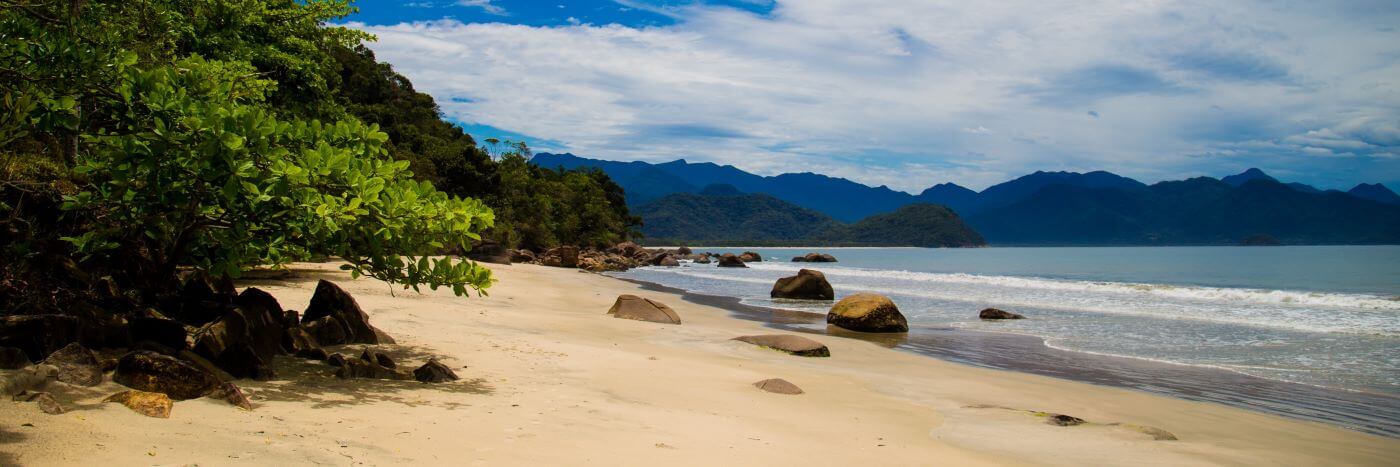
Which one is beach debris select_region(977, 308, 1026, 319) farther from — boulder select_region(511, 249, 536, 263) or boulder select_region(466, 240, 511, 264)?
boulder select_region(511, 249, 536, 263)

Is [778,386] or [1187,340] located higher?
[1187,340]

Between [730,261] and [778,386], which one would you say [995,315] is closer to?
[778,386]

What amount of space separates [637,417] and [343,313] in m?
3.74

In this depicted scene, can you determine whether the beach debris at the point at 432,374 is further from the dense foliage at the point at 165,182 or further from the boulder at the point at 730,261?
the boulder at the point at 730,261

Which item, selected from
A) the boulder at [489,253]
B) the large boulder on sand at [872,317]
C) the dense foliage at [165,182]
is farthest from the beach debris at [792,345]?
the boulder at [489,253]

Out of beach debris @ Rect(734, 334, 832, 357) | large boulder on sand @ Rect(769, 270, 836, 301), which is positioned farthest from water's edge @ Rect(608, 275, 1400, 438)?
large boulder on sand @ Rect(769, 270, 836, 301)

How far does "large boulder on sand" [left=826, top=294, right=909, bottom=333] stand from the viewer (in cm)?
1669

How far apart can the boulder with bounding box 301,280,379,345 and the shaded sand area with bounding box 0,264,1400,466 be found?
278mm

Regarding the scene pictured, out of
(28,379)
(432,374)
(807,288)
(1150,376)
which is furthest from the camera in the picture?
(807,288)

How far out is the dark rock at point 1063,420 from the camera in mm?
7617

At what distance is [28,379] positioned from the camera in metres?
4.25

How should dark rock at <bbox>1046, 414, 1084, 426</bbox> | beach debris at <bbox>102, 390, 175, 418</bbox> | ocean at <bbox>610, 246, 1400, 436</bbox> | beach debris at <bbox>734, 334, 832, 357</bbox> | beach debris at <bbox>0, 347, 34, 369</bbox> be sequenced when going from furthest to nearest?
beach debris at <bbox>734, 334, 832, 357</bbox> → ocean at <bbox>610, 246, 1400, 436</bbox> → dark rock at <bbox>1046, 414, 1084, 426</bbox> → beach debris at <bbox>0, 347, 34, 369</bbox> → beach debris at <bbox>102, 390, 175, 418</bbox>

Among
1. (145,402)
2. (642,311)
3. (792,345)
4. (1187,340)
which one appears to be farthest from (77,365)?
(1187,340)

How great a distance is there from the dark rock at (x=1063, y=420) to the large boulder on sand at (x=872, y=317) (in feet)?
28.9
